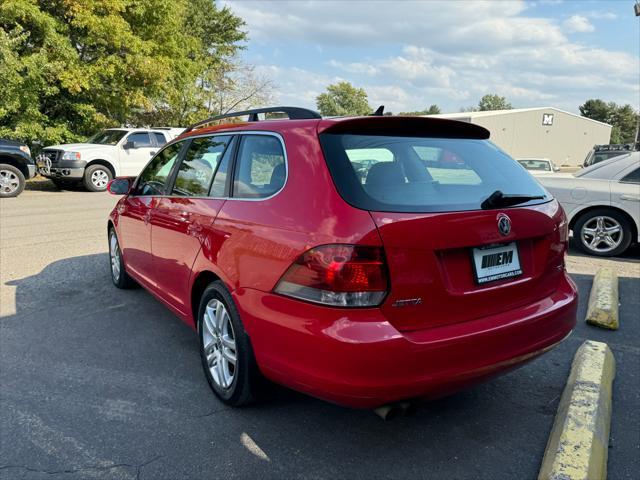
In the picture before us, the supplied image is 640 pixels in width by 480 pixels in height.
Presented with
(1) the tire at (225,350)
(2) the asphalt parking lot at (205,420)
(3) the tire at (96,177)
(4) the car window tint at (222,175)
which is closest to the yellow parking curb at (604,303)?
(2) the asphalt parking lot at (205,420)

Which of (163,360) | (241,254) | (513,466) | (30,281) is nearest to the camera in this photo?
(513,466)

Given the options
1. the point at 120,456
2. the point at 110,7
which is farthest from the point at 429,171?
the point at 110,7

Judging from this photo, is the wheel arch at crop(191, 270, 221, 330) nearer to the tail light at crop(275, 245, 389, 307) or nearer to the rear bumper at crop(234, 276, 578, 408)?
the rear bumper at crop(234, 276, 578, 408)

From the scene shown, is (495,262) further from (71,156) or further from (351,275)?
(71,156)

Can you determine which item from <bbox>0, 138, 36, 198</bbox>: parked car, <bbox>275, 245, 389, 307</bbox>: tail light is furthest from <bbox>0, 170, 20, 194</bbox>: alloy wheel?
<bbox>275, 245, 389, 307</bbox>: tail light

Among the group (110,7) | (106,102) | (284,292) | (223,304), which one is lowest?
(223,304)

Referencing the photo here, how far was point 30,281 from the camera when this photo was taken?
5.48 metres

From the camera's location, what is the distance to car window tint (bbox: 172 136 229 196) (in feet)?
10.8

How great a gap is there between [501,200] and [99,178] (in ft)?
47.7

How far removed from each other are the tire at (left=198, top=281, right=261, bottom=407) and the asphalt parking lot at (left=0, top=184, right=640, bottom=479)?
0.13 meters

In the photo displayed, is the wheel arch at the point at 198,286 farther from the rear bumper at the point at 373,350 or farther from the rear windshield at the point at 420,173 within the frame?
the rear windshield at the point at 420,173

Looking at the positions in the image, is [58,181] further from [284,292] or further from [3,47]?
[284,292]

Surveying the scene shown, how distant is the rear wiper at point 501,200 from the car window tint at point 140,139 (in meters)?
14.7

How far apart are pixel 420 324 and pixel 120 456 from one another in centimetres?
170
